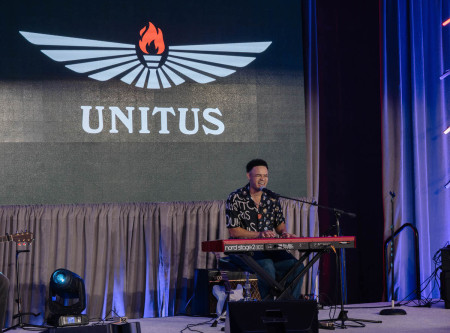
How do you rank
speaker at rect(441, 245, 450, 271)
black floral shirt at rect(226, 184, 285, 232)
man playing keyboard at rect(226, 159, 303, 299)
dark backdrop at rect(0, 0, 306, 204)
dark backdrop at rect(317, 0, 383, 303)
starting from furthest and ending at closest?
dark backdrop at rect(317, 0, 383, 303)
speaker at rect(441, 245, 450, 271)
dark backdrop at rect(0, 0, 306, 204)
black floral shirt at rect(226, 184, 285, 232)
man playing keyboard at rect(226, 159, 303, 299)

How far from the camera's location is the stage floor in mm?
5074

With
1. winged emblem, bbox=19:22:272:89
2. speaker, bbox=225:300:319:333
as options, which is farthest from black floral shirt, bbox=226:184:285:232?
speaker, bbox=225:300:319:333

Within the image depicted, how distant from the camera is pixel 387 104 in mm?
7125

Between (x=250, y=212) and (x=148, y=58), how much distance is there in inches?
81.6

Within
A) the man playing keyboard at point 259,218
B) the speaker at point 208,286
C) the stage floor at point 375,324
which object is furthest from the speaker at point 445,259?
the speaker at point 208,286

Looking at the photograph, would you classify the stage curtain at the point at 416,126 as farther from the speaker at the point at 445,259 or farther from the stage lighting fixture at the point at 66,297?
the stage lighting fixture at the point at 66,297

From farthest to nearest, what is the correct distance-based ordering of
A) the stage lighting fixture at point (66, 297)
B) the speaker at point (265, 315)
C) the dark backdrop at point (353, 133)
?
the dark backdrop at point (353, 133) < the stage lighting fixture at point (66, 297) < the speaker at point (265, 315)

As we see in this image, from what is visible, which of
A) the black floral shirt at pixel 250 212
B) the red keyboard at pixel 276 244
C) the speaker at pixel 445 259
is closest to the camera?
the red keyboard at pixel 276 244

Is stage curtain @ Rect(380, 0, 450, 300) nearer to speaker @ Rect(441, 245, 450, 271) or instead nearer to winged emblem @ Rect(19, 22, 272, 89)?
speaker @ Rect(441, 245, 450, 271)

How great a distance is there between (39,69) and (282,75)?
248cm

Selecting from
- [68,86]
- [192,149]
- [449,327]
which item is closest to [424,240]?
[449,327]

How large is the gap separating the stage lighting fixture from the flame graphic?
7.88 feet

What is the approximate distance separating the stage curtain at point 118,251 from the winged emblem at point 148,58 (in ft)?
4.28

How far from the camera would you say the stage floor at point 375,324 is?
16.6ft
